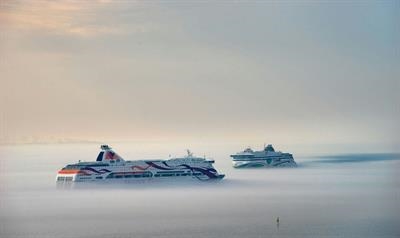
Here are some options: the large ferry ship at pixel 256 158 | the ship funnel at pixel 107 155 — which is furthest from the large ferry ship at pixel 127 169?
the large ferry ship at pixel 256 158

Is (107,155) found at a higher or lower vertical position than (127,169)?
higher

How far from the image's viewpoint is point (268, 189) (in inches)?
720

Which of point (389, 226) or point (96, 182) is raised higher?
point (96, 182)

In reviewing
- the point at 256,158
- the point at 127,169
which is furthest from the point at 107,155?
the point at 256,158

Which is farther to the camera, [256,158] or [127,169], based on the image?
[256,158]

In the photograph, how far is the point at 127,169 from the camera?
17.6 m

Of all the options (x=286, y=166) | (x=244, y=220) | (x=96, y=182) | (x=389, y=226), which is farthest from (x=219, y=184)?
(x=389, y=226)

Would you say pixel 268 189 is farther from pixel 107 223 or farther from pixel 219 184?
pixel 107 223

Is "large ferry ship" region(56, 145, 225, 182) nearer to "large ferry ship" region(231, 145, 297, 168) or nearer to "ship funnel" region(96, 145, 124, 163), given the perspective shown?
"ship funnel" region(96, 145, 124, 163)

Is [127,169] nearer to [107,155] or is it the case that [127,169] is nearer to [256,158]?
[107,155]

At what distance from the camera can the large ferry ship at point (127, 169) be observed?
17.4 m

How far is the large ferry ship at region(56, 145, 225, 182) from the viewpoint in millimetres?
17391

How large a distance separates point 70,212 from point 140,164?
→ 3.70 m

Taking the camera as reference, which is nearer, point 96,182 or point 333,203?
point 333,203
